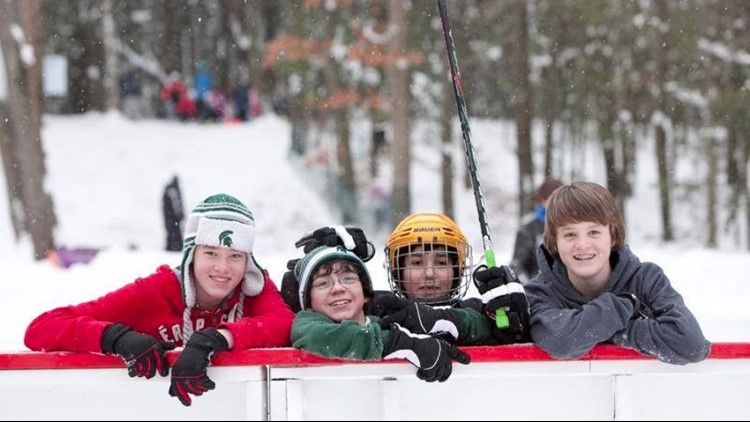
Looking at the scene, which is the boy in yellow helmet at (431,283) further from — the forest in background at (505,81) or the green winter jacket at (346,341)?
the forest in background at (505,81)

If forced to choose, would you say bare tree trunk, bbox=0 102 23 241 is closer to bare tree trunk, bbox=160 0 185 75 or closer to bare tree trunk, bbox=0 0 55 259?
bare tree trunk, bbox=0 0 55 259

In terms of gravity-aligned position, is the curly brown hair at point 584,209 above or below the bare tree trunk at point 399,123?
below

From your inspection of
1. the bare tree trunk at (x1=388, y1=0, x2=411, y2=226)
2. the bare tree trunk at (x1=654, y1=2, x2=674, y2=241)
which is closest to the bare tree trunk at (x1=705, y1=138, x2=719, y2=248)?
the bare tree trunk at (x1=654, y1=2, x2=674, y2=241)

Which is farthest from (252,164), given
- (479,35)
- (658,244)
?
(658,244)

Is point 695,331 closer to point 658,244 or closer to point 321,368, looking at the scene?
point 321,368

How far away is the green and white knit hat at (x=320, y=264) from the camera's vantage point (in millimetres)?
3676

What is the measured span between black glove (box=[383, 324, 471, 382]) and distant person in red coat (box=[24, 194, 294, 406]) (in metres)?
0.51

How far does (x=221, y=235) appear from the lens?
12.3 feet

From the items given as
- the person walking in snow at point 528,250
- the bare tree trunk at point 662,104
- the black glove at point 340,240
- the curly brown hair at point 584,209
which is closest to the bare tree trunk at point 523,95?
the bare tree trunk at point 662,104

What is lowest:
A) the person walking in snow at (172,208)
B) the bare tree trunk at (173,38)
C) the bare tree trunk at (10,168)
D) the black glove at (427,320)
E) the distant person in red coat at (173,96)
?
the black glove at (427,320)

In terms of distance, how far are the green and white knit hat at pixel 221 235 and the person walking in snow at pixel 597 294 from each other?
45.1 inches

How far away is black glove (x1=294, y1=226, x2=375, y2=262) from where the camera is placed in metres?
3.81

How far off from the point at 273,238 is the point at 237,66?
709 inches

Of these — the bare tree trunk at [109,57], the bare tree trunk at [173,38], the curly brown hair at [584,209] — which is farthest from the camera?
the bare tree trunk at [173,38]
